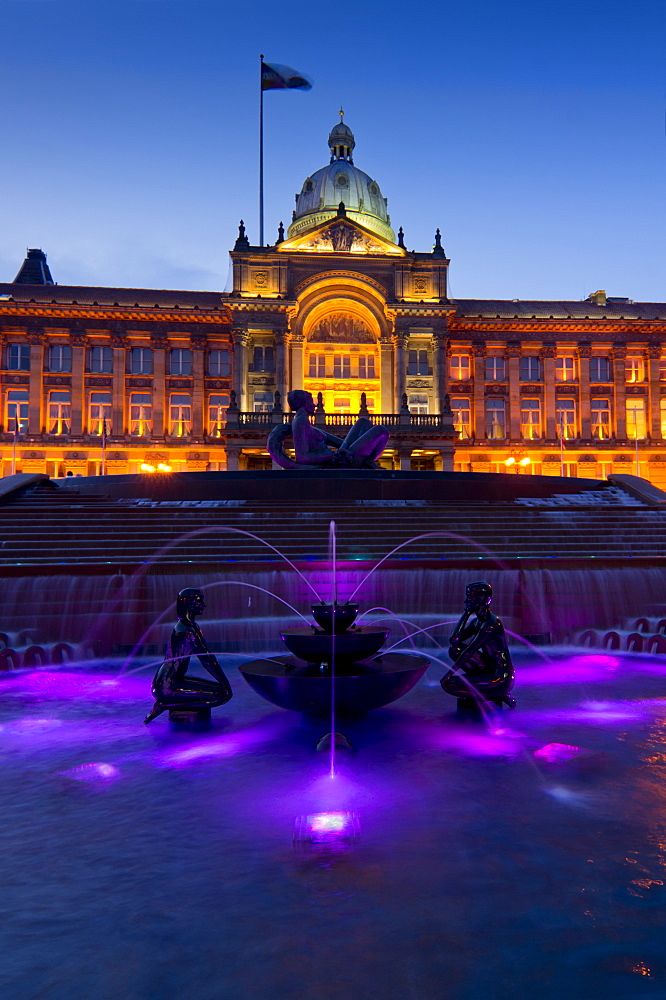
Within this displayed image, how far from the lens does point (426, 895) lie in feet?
10.9

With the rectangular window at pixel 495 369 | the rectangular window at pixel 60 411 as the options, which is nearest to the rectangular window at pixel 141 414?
the rectangular window at pixel 60 411

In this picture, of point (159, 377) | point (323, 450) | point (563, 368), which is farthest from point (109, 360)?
point (323, 450)

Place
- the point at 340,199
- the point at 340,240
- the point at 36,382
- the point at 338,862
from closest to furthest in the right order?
the point at 338,862, the point at 340,240, the point at 36,382, the point at 340,199

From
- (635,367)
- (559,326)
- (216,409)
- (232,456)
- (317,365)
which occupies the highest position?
(559,326)

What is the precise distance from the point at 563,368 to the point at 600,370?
10.5ft

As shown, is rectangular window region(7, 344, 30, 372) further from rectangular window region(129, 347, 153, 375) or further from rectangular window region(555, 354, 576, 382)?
rectangular window region(555, 354, 576, 382)

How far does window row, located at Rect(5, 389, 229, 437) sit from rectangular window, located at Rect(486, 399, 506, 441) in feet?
72.4

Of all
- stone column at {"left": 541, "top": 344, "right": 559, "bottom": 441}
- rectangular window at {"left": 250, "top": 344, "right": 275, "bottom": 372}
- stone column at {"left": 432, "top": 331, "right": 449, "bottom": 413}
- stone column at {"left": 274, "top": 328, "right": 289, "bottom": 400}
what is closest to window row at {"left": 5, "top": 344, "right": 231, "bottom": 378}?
rectangular window at {"left": 250, "top": 344, "right": 275, "bottom": 372}

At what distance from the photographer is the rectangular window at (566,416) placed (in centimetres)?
5462

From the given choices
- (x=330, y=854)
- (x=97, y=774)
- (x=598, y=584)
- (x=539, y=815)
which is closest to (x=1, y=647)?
(x=97, y=774)

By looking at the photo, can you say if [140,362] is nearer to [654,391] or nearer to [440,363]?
[440,363]

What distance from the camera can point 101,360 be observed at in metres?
52.3

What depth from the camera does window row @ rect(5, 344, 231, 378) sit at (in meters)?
51.5

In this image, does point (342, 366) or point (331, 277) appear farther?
point (342, 366)
